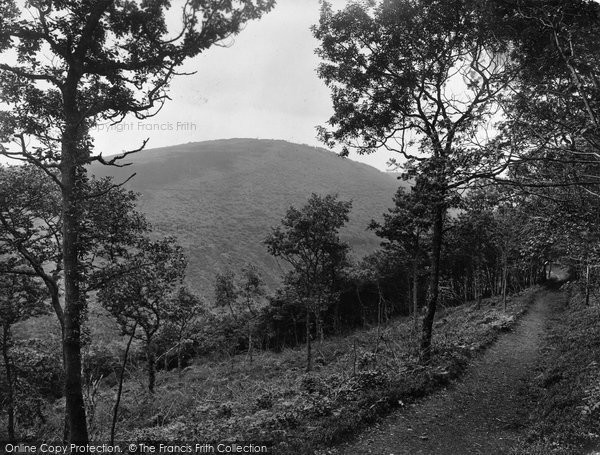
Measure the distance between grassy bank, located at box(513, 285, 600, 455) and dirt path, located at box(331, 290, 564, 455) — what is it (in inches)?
20.8

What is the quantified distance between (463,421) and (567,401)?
2555mm

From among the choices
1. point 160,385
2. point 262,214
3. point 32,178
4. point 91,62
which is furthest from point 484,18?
point 262,214

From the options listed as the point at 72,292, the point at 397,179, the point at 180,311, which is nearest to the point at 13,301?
the point at 72,292

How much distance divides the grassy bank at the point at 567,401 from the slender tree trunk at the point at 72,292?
9.35 m

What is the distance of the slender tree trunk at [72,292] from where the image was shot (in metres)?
8.11

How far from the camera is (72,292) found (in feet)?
26.8

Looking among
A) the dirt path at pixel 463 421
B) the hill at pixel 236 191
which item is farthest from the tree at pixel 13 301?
the hill at pixel 236 191

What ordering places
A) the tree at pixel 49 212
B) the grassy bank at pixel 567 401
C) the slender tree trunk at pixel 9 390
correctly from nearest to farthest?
the grassy bank at pixel 567 401, the tree at pixel 49 212, the slender tree trunk at pixel 9 390

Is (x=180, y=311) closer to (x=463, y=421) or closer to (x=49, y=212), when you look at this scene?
(x=49, y=212)

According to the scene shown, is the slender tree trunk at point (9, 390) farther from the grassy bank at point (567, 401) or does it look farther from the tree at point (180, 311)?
the grassy bank at point (567, 401)

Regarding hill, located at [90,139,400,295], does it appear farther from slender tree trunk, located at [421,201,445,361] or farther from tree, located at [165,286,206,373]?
slender tree trunk, located at [421,201,445,361]

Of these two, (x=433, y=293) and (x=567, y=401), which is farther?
(x=433, y=293)

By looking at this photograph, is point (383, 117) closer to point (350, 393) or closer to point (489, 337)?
point (350, 393)

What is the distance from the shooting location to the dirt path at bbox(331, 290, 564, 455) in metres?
8.12
